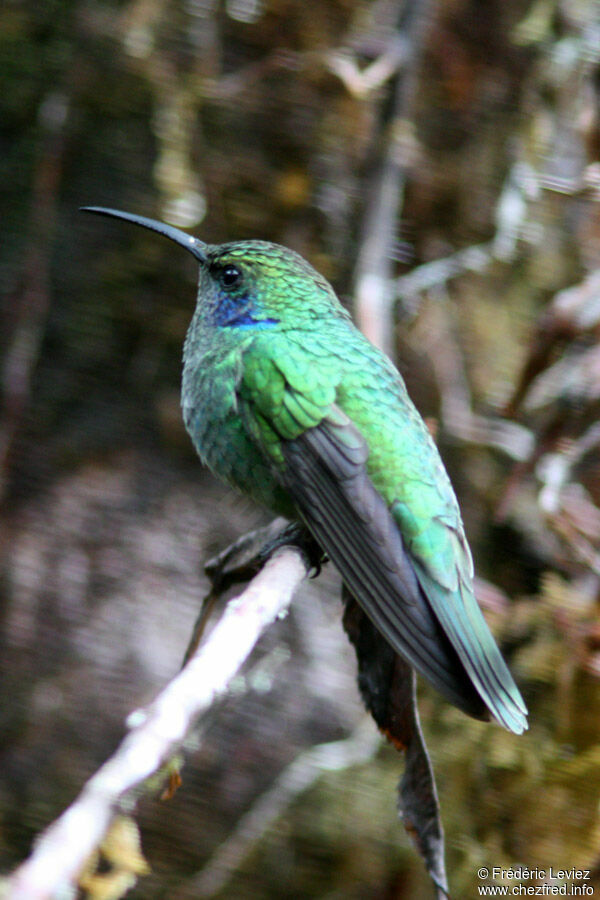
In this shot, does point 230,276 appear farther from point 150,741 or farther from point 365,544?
point 150,741

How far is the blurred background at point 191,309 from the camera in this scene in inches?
102

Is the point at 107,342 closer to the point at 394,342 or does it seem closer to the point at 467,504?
the point at 394,342

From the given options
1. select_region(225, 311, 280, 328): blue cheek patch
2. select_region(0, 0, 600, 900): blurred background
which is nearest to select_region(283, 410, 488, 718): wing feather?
select_region(225, 311, 280, 328): blue cheek patch

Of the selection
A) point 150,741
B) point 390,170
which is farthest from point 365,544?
point 390,170

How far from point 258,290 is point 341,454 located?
18.6 inches

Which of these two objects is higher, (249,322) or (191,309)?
(249,322)

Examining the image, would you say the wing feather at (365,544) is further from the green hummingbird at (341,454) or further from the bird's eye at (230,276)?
the bird's eye at (230,276)

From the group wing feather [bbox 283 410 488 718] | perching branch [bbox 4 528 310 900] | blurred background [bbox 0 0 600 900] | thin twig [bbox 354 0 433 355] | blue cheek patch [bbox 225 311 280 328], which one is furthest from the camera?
blurred background [bbox 0 0 600 900]

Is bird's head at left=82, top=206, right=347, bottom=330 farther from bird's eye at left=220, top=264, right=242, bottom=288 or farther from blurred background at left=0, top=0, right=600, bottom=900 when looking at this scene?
blurred background at left=0, top=0, right=600, bottom=900

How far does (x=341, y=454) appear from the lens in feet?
5.35

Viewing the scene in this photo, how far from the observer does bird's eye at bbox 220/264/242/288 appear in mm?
1908

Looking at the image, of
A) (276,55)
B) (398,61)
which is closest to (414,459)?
(398,61)

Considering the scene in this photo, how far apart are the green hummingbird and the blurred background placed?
70 centimetres

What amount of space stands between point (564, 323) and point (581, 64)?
1.10 metres
